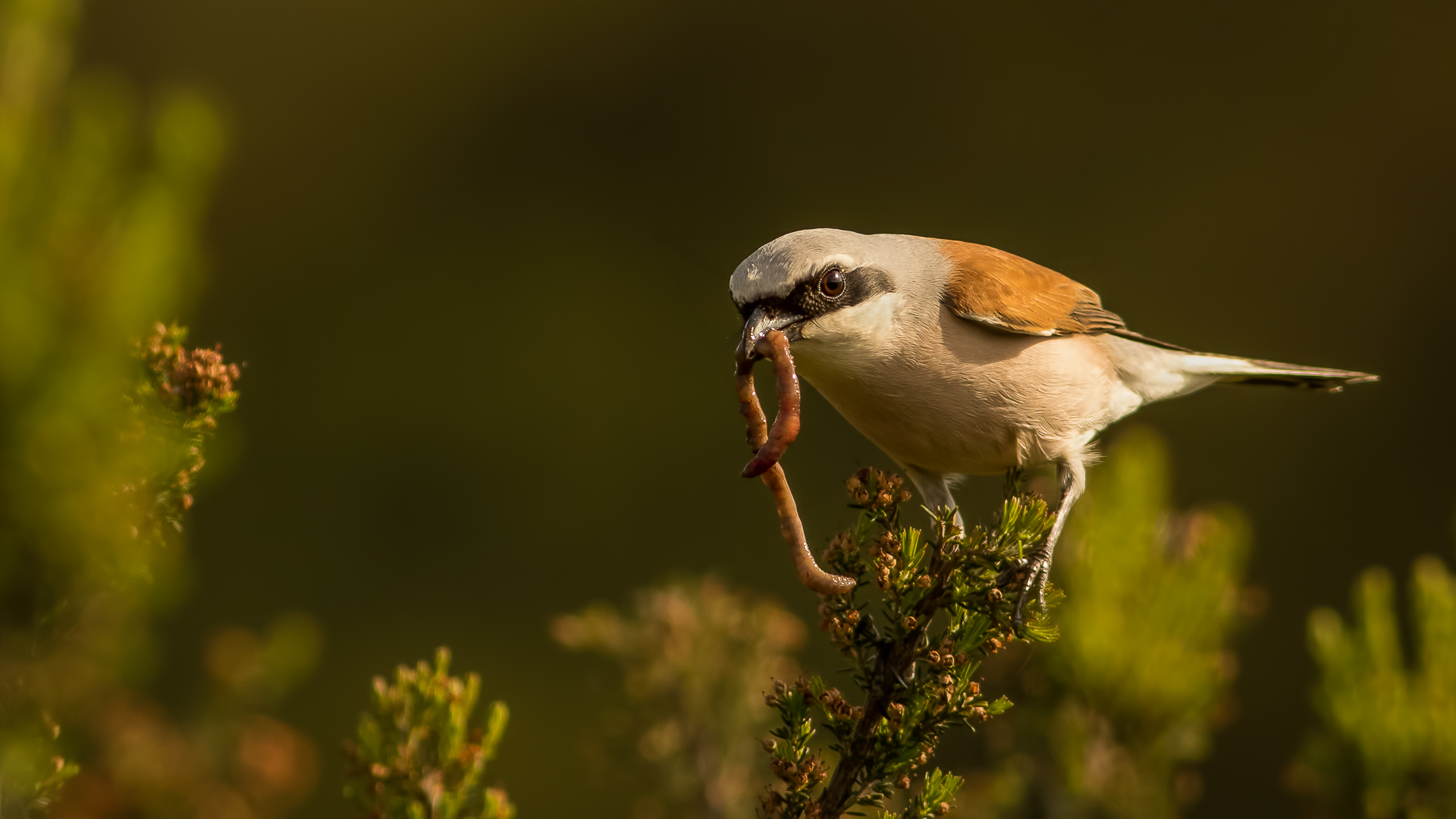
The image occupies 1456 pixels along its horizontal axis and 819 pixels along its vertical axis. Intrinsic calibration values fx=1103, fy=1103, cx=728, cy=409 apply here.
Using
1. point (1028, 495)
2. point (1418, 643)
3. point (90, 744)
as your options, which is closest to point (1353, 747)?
point (1418, 643)

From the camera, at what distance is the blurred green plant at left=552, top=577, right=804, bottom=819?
86.0 inches

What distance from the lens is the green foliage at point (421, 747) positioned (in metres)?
1.45

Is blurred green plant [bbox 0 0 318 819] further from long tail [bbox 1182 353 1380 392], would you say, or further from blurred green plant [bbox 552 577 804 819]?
long tail [bbox 1182 353 1380 392]

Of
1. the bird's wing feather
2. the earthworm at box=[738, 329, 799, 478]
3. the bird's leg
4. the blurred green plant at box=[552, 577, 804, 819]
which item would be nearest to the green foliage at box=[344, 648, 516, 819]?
the earthworm at box=[738, 329, 799, 478]

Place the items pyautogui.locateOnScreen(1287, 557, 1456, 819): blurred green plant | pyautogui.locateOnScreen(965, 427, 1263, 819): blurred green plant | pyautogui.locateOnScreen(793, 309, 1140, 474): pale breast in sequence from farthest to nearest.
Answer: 1. pyautogui.locateOnScreen(793, 309, 1140, 474): pale breast
2. pyautogui.locateOnScreen(965, 427, 1263, 819): blurred green plant
3. pyautogui.locateOnScreen(1287, 557, 1456, 819): blurred green plant

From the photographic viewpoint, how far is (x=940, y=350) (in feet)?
7.88

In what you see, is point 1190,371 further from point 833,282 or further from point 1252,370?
point 833,282

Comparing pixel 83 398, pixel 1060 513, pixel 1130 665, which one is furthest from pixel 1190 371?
pixel 83 398

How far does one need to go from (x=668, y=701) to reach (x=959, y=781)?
0.98m

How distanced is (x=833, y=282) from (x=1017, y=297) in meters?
0.57

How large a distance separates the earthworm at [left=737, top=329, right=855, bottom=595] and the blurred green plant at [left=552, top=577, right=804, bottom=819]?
0.52 m

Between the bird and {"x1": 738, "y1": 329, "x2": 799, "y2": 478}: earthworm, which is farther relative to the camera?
the bird

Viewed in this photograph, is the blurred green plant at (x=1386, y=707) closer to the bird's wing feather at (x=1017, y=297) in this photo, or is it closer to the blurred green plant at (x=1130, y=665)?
the blurred green plant at (x=1130, y=665)

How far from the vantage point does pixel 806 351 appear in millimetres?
2314
